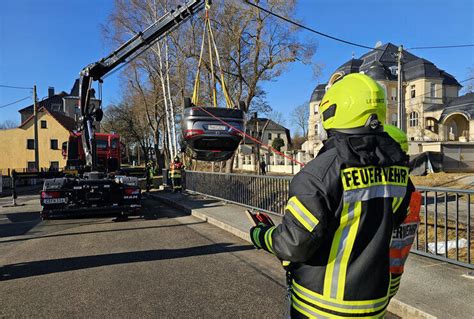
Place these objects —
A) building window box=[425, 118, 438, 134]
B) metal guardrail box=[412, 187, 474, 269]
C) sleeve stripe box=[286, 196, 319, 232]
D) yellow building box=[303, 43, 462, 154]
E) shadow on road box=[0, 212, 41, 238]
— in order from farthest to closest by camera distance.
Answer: building window box=[425, 118, 438, 134], yellow building box=[303, 43, 462, 154], shadow on road box=[0, 212, 41, 238], metal guardrail box=[412, 187, 474, 269], sleeve stripe box=[286, 196, 319, 232]

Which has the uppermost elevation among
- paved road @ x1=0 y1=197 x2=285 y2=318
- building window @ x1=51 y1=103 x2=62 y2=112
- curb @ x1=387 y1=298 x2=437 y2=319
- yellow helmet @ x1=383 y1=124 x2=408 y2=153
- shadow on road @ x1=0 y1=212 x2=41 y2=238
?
building window @ x1=51 y1=103 x2=62 y2=112

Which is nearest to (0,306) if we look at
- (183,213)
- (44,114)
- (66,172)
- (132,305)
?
(132,305)

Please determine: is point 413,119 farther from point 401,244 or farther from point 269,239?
point 269,239

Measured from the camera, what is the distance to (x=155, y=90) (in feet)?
107

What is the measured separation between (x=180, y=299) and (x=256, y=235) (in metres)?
2.70

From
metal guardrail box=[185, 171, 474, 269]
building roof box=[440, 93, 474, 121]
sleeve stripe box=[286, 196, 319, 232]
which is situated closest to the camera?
sleeve stripe box=[286, 196, 319, 232]

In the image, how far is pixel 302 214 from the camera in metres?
1.60

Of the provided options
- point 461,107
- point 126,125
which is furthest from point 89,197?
point 126,125

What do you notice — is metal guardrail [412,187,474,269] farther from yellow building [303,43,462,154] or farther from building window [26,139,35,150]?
building window [26,139,35,150]

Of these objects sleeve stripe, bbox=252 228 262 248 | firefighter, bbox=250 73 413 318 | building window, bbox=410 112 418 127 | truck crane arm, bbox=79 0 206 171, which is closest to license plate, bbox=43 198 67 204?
truck crane arm, bbox=79 0 206 171

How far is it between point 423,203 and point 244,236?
3.86 metres

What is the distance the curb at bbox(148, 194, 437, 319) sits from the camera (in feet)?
11.9

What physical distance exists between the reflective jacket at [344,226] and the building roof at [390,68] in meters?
47.7

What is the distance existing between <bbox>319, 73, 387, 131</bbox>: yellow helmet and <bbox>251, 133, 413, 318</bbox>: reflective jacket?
8cm
